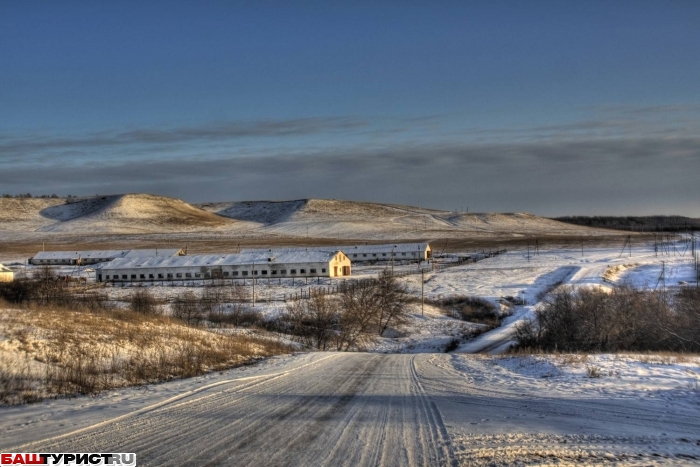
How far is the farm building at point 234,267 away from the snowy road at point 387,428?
6491cm

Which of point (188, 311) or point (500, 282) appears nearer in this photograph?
point (188, 311)

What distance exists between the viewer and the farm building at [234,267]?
77.8m

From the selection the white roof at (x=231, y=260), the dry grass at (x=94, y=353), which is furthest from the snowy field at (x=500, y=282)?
the dry grass at (x=94, y=353)

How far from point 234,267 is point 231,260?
136 cm

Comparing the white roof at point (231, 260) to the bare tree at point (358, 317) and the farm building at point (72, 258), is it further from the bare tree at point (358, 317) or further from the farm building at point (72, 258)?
the bare tree at point (358, 317)

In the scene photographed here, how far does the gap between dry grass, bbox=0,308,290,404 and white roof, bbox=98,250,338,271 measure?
187 feet

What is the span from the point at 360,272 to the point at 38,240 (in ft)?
348

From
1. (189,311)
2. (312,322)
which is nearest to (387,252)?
(312,322)

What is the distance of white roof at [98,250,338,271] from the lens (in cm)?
7850

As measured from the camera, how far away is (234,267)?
78.5 m

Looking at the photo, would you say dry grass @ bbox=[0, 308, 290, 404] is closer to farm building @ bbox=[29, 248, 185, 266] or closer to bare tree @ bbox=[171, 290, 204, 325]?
bare tree @ bbox=[171, 290, 204, 325]

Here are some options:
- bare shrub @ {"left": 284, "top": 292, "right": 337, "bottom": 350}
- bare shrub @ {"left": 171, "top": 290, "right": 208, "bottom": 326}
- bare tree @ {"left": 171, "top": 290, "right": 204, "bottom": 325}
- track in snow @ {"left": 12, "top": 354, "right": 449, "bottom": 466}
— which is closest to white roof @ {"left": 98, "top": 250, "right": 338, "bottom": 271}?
bare shrub @ {"left": 171, "top": 290, "right": 208, "bottom": 326}

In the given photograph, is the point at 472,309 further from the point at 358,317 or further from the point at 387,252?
the point at 387,252

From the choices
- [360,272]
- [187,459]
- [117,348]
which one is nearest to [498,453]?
[187,459]
